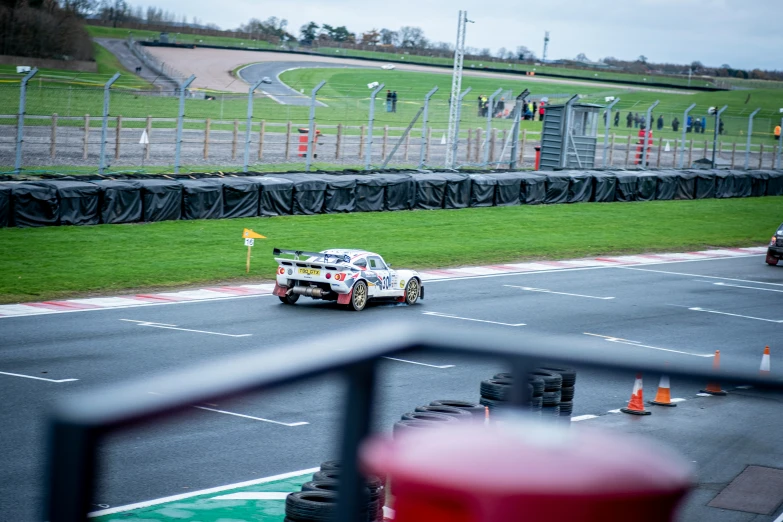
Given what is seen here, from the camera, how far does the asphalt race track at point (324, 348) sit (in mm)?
2209

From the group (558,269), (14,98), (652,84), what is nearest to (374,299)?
(558,269)

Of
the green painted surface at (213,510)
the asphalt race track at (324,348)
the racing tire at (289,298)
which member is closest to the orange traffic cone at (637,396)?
the asphalt race track at (324,348)

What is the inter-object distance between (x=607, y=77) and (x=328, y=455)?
13712 cm

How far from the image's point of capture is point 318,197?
107 ft

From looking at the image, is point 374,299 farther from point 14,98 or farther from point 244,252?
point 14,98

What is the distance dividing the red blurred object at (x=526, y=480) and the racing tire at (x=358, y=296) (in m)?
19.5

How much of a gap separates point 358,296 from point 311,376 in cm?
1962

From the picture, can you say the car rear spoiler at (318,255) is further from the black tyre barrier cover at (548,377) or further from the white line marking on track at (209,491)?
the black tyre barrier cover at (548,377)

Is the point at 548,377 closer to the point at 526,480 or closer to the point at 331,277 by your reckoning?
the point at 526,480

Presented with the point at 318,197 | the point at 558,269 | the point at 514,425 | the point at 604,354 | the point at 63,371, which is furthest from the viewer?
the point at 318,197

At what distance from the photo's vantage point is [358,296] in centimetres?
2136

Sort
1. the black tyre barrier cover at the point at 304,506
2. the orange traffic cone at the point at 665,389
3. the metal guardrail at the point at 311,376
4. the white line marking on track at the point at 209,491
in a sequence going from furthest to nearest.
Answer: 1. the white line marking on track at the point at 209,491
2. the black tyre barrier cover at the point at 304,506
3. the orange traffic cone at the point at 665,389
4. the metal guardrail at the point at 311,376

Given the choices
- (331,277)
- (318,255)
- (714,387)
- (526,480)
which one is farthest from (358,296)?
(526,480)

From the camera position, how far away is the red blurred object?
156 cm
